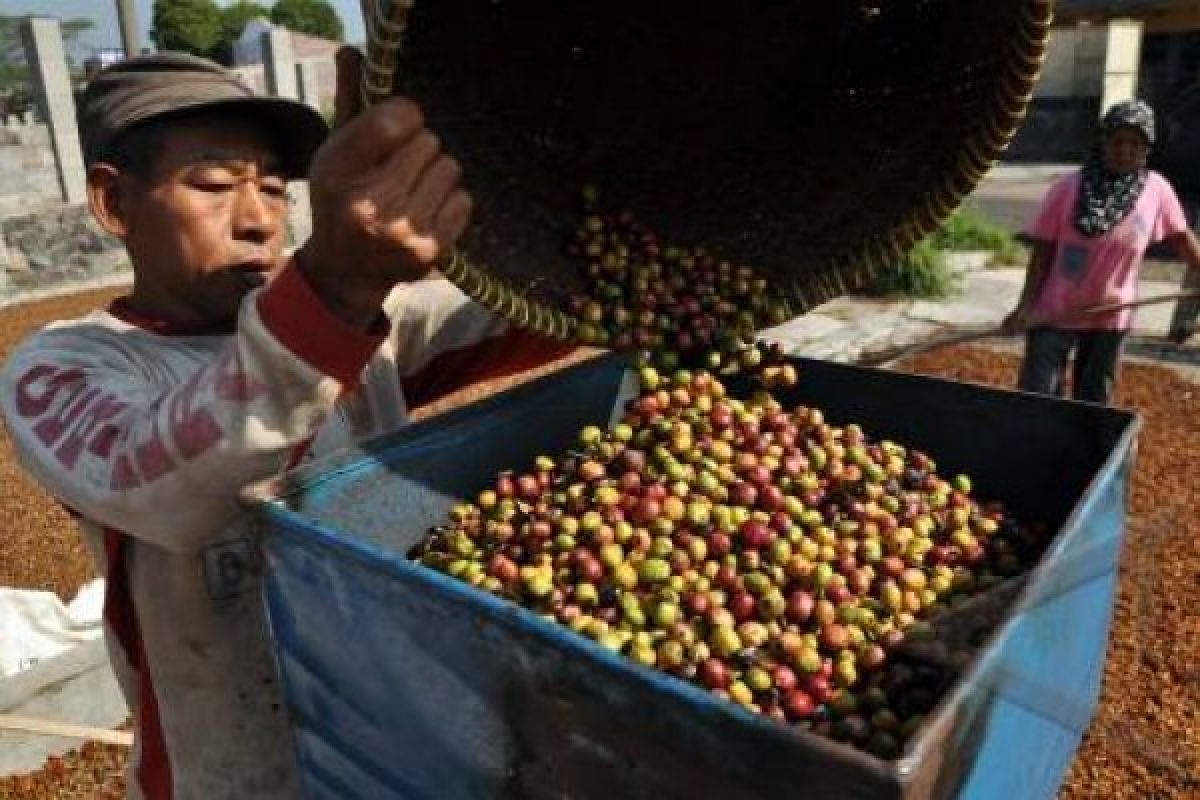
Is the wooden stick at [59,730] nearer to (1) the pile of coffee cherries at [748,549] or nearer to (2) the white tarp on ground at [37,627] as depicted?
(2) the white tarp on ground at [37,627]

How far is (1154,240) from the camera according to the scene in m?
6.63

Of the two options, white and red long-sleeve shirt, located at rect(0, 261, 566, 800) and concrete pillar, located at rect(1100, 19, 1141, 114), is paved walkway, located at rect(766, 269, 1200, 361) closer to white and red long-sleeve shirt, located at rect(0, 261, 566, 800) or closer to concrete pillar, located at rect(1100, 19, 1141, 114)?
white and red long-sleeve shirt, located at rect(0, 261, 566, 800)

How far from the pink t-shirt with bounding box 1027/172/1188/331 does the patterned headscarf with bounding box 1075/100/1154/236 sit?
0.15 ft

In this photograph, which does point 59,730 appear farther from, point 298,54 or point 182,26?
point 182,26

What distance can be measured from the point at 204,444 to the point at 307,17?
67671 millimetres

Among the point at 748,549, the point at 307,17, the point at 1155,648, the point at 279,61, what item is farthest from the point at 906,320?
the point at 307,17

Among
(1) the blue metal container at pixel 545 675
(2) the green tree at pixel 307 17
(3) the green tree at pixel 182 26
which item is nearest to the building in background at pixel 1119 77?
(1) the blue metal container at pixel 545 675

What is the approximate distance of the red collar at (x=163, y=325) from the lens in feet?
7.09

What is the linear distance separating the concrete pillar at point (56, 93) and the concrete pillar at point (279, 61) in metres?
3.09

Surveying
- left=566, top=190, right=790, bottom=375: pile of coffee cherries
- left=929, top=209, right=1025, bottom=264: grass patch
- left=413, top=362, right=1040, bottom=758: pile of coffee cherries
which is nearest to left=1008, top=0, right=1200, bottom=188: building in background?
left=929, top=209, right=1025, bottom=264: grass patch

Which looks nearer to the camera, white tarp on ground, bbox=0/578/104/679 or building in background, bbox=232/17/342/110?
white tarp on ground, bbox=0/578/104/679

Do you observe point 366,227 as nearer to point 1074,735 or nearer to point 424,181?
point 424,181

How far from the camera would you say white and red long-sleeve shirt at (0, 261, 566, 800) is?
5.07ft

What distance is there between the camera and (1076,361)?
22.0ft
